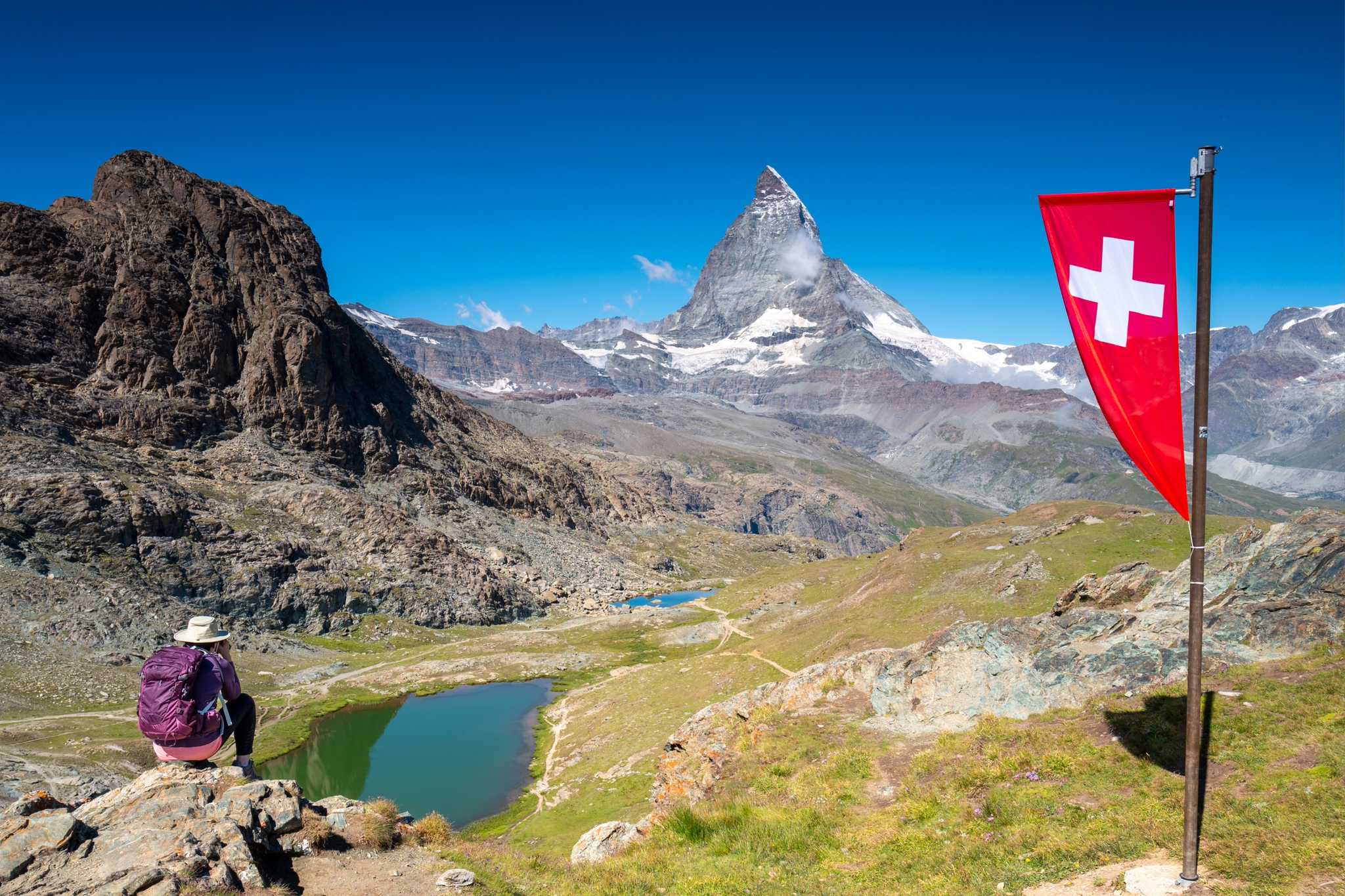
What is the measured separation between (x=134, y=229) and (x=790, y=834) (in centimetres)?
21670

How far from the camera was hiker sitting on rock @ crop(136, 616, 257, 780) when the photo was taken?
1503 cm

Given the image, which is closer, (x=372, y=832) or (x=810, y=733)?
(x=372, y=832)

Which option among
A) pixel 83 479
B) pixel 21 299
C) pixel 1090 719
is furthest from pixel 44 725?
pixel 21 299

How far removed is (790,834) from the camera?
1822 cm

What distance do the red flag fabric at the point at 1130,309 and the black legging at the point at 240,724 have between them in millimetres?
18743

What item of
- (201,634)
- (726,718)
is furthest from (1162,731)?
(201,634)

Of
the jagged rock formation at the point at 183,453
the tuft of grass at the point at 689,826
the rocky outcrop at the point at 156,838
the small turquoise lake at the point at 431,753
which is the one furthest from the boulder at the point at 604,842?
the jagged rock formation at the point at 183,453

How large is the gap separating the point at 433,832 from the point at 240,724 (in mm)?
5397

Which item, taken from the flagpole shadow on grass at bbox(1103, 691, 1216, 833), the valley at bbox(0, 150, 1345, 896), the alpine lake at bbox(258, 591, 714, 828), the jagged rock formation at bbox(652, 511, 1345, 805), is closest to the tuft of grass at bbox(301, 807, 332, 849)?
the valley at bbox(0, 150, 1345, 896)

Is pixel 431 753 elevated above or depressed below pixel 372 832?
below

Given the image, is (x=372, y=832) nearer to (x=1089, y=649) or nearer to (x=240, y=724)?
(x=240, y=724)

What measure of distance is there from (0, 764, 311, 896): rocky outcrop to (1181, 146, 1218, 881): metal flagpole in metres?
16.4

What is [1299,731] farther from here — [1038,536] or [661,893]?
[1038,536]

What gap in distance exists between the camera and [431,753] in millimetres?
84562
